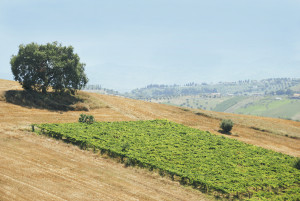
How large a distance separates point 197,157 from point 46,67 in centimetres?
4616

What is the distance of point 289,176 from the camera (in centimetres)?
3231

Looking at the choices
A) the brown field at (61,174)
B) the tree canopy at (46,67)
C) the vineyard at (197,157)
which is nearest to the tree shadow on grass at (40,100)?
the tree canopy at (46,67)

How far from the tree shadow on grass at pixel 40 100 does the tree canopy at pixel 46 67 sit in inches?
89.2

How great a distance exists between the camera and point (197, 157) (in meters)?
35.3

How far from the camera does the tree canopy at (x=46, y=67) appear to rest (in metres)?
61.4

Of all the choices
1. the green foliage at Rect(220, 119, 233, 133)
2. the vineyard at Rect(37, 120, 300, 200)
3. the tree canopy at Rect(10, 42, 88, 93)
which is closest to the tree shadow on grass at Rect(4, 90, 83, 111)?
the tree canopy at Rect(10, 42, 88, 93)

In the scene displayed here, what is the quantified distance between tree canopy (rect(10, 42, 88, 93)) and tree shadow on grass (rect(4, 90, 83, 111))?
2265 millimetres

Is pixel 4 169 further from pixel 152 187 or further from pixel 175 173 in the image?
pixel 175 173

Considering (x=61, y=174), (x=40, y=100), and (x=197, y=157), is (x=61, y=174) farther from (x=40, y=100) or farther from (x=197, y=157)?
(x=40, y=100)

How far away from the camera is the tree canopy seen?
201ft

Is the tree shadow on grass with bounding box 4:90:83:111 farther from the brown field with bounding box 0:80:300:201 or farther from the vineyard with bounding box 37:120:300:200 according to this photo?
the vineyard with bounding box 37:120:300:200

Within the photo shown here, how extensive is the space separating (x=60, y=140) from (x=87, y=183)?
571 inches

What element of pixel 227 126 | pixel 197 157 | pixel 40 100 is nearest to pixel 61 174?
pixel 197 157

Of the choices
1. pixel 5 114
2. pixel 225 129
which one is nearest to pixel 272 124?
pixel 225 129
